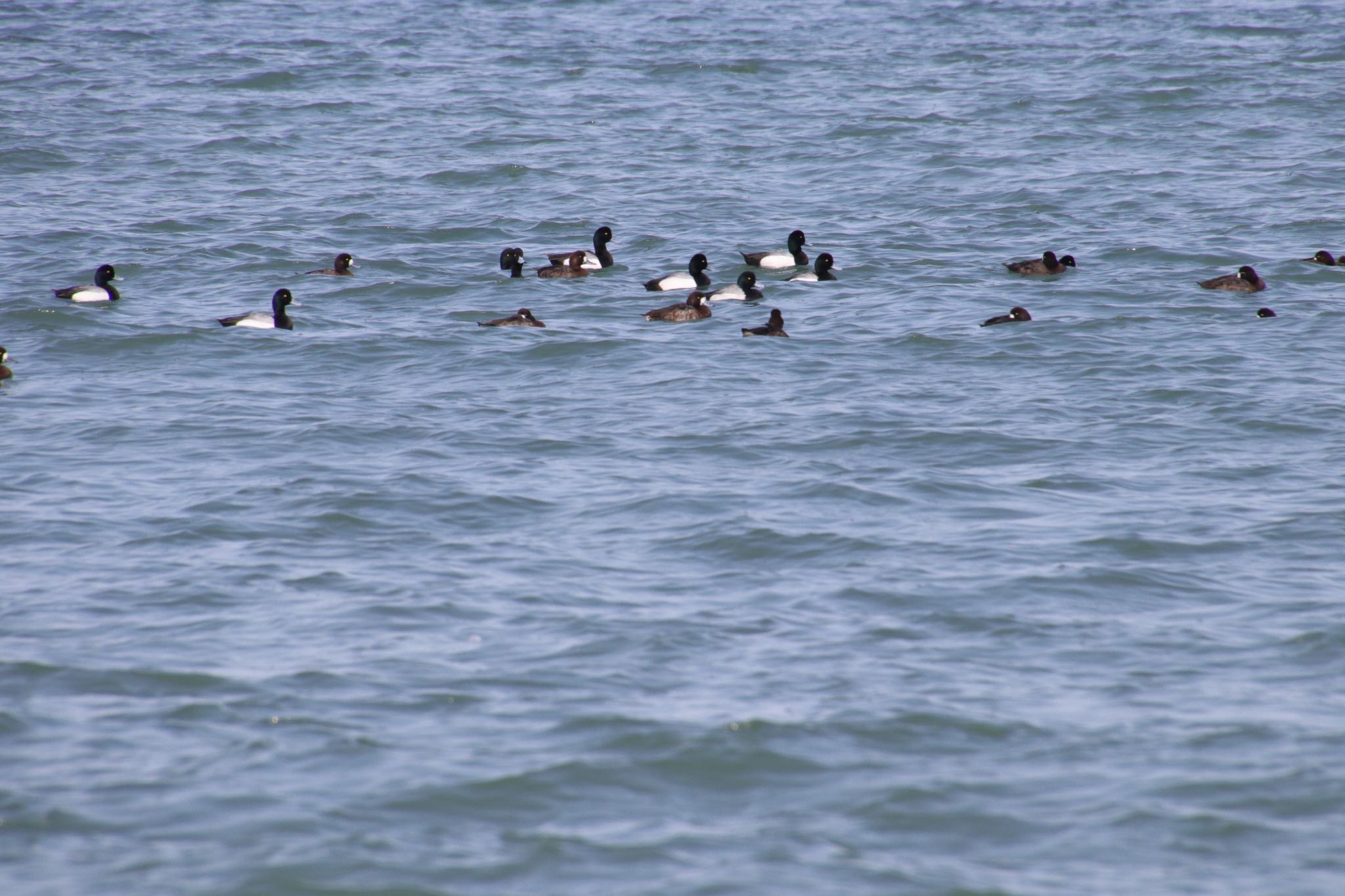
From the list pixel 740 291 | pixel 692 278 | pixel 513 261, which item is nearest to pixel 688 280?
pixel 692 278

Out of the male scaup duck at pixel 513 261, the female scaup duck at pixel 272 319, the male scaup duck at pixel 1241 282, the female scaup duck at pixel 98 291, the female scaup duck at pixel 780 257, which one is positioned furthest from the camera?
the female scaup duck at pixel 780 257

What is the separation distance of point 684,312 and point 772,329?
4.34 ft

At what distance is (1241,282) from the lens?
19.6 m

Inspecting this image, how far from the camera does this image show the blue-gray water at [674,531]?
839 cm

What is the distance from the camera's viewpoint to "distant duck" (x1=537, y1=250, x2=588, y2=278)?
69.1 ft

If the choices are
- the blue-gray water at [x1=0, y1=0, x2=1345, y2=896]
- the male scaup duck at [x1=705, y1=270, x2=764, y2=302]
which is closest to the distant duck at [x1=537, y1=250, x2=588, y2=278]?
the blue-gray water at [x1=0, y1=0, x2=1345, y2=896]

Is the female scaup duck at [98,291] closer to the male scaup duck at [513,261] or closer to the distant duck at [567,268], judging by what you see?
the male scaup duck at [513,261]

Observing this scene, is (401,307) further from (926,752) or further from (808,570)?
(926,752)

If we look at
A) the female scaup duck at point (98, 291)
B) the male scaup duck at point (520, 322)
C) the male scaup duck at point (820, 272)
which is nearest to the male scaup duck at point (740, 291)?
the male scaup duck at point (820, 272)

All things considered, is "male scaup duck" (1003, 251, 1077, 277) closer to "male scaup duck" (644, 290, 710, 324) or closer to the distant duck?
"male scaup duck" (644, 290, 710, 324)

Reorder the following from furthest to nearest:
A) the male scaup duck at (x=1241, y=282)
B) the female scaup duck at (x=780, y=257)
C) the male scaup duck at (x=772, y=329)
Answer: the female scaup duck at (x=780, y=257) → the male scaup duck at (x=1241, y=282) → the male scaup duck at (x=772, y=329)

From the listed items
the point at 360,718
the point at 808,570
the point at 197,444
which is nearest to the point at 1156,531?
the point at 808,570

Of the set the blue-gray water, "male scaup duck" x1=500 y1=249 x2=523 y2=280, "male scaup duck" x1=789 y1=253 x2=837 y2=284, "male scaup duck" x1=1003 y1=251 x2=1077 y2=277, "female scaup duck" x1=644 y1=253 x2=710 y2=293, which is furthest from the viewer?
"male scaup duck" x1=500 y1=249 x2=523 y2=280

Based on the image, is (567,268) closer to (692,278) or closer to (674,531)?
(692,278)
